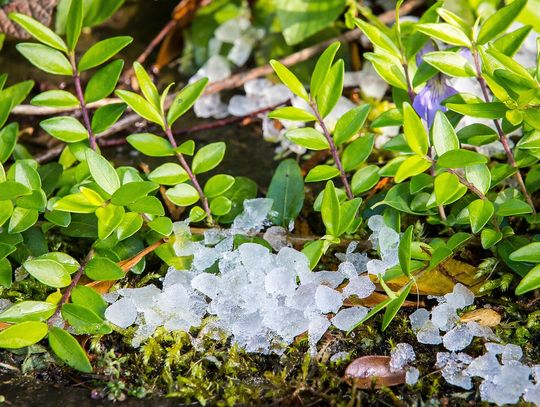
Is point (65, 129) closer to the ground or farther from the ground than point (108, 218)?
farther from the ground

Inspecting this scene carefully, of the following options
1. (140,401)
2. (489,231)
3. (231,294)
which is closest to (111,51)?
(231,294)

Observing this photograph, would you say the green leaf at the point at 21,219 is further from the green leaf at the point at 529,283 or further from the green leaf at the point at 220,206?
the green leaf at the point at 529,283

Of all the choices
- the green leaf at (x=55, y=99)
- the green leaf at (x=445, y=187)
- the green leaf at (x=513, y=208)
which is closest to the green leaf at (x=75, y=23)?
the green leaf at (x=55, y=99)

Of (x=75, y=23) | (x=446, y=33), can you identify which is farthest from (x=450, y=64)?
(x=75, y=23)

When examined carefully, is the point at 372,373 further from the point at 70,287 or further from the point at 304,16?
the point at 304,16

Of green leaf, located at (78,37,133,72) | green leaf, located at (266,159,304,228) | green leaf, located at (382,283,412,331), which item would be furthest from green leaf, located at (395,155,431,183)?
green leaf, located at (78,37,133,72)

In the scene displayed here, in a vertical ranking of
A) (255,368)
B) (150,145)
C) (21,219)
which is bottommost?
(255,368)

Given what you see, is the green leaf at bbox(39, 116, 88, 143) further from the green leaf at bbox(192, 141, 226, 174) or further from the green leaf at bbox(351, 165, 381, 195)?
the green leaf at bbox(351, 165, 381, 195)
